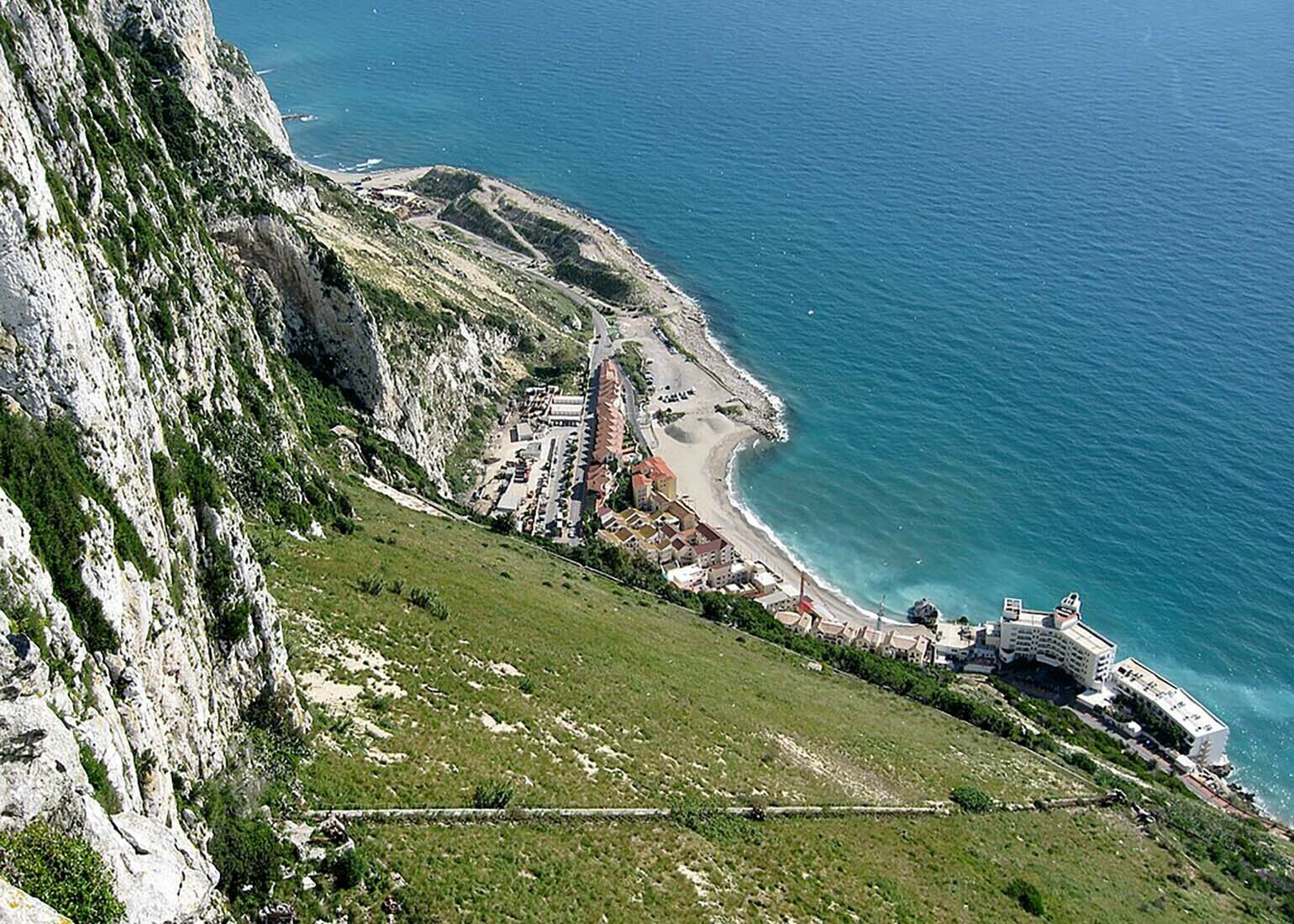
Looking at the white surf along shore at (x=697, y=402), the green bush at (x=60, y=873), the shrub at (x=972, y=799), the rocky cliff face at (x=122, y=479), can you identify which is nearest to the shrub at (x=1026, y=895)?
the shrub at (x=972, y=799)

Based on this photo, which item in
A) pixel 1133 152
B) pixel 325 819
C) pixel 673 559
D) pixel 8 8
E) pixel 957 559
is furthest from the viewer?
pixel 1133 152

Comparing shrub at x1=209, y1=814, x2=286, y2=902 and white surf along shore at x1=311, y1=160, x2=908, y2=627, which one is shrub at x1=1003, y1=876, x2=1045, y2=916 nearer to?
shrub at x1=209, y1=814, x2=286, y2=902

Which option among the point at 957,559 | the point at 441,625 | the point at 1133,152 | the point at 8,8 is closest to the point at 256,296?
the point at 8,8

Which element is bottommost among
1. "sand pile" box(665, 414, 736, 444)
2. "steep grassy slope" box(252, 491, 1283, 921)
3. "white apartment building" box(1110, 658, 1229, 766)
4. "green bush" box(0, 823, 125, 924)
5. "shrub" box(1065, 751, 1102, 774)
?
"green bush" box(0, 823, 125, 924)

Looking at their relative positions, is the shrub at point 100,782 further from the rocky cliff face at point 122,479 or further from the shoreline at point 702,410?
the shoreline at point 702,410

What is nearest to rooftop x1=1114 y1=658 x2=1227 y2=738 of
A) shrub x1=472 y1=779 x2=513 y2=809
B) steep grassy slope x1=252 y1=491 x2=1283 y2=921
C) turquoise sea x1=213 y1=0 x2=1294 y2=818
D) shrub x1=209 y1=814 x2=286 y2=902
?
turquoise sea x1=213 y1=0 x2=1294 y2=818

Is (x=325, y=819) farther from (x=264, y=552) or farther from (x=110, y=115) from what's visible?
(x=110, y=115)
